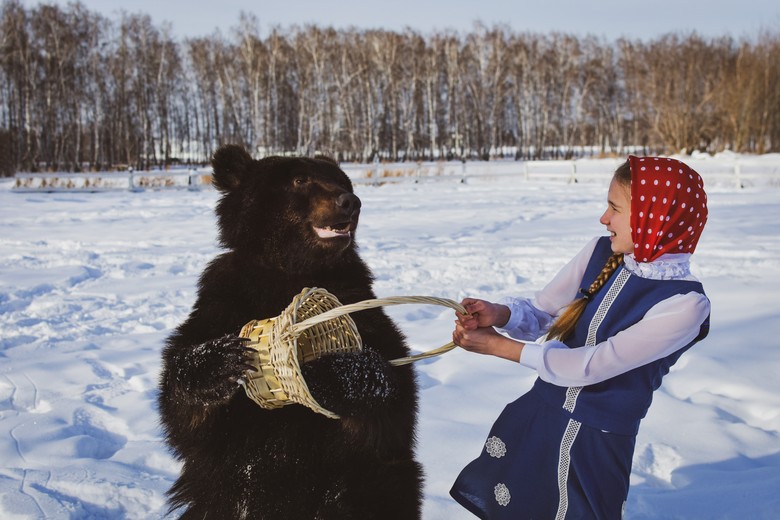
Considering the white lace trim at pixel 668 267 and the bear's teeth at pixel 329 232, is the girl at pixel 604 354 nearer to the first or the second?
the white lace trim at pixel 668 267

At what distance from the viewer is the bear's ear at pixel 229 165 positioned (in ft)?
8.99

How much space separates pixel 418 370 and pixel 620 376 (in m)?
2.41

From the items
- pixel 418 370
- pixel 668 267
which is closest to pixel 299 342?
pixel 668 267

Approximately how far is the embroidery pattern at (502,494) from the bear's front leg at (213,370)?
96cm

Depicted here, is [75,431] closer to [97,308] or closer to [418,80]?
[97,308]

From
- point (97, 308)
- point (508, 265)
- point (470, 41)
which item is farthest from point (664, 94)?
point (97, 308)

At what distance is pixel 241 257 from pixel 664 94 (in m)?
44.6

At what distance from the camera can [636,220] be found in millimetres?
1964

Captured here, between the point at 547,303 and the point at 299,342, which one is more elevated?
the point at 547,303

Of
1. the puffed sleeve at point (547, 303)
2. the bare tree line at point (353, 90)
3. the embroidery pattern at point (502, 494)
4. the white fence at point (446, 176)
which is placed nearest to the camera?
the embroidery pattern at point (502, 494)

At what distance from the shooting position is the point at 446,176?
27891mm

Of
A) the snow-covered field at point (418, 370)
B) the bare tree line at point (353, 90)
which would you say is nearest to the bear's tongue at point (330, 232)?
the snow-covered field at point (418, 370)

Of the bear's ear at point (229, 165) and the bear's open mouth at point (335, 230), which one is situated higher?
the bear's ear at point (229, 165)

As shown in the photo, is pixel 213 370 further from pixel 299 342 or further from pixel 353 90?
pixel 353 90
